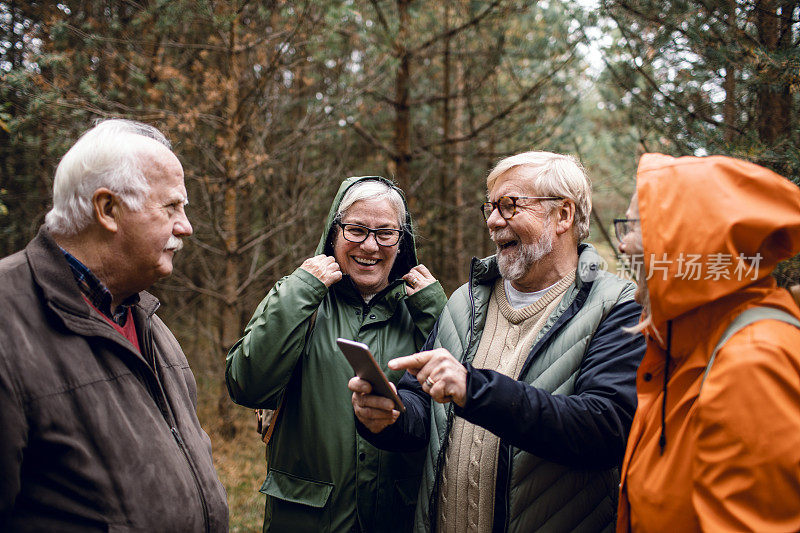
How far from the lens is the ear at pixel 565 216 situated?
2480 millimetres

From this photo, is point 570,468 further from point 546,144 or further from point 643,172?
point 546,144

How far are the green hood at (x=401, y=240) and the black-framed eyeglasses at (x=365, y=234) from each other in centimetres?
13

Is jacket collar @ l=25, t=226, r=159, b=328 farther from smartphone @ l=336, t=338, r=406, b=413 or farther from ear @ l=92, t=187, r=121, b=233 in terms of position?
smartphone @ l=336, t=338, r=406, b=413

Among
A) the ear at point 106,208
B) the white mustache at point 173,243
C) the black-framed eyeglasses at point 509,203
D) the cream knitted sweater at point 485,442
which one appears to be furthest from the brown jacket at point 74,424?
the black-framed eyeglasses at point 509,203

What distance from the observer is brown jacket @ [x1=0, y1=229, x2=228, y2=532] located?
4.80ft

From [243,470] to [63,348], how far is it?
5671 millimetres

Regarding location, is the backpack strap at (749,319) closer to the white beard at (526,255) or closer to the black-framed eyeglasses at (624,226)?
the black-framed eyeglasses at (624,226)

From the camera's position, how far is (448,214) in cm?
910

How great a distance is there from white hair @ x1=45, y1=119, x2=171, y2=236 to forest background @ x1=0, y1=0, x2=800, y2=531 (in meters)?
3.32

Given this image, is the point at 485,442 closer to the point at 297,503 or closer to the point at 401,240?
the point at 297,503

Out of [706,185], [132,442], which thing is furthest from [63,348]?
[706,185]

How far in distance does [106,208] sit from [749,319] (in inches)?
78.0

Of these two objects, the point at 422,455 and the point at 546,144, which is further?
the point at 546,144

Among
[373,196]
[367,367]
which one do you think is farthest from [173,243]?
[373,196]
